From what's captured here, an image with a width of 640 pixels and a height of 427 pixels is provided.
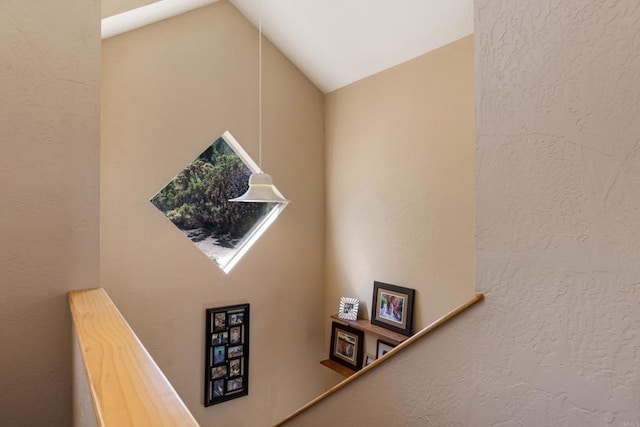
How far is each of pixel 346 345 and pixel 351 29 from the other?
2683 mm

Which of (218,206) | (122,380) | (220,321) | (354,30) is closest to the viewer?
(122,380)

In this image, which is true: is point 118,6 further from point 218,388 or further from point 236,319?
point 218,388

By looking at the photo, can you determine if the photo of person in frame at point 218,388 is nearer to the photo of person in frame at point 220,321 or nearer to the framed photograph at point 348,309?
the photo of person in frame at point 220,321

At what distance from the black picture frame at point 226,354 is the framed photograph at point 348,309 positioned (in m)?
0.86

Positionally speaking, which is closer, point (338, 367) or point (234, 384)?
point (234, 384)

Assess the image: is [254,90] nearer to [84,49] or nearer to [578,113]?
[84,49]

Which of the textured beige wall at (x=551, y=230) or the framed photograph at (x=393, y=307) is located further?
the framed photograph at (x=393, y=307)

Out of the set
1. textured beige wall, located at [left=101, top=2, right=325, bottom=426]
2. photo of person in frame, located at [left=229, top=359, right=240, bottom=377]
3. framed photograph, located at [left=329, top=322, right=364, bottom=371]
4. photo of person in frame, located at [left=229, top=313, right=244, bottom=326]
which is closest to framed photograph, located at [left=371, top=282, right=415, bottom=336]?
framed photograph, located at [left=329, top=322, right=364, bottom=371]

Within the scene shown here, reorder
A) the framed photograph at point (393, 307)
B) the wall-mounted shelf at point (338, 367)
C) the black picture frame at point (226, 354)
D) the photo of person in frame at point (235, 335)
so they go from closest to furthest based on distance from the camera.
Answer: the framed photograph at point (393, 307) → the black picture frame at point (226, 354) → the photo of person in frame at point (235, 335) → the wall-mounted shelf at point (338, 367)

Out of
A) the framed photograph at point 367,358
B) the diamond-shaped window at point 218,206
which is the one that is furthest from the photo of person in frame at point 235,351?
the framed photograph at point 367,358

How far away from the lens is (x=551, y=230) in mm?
851

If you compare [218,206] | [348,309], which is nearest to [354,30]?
[218,206]

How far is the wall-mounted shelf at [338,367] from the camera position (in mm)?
3359

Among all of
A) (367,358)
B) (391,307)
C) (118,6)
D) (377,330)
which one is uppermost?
(118,6)
